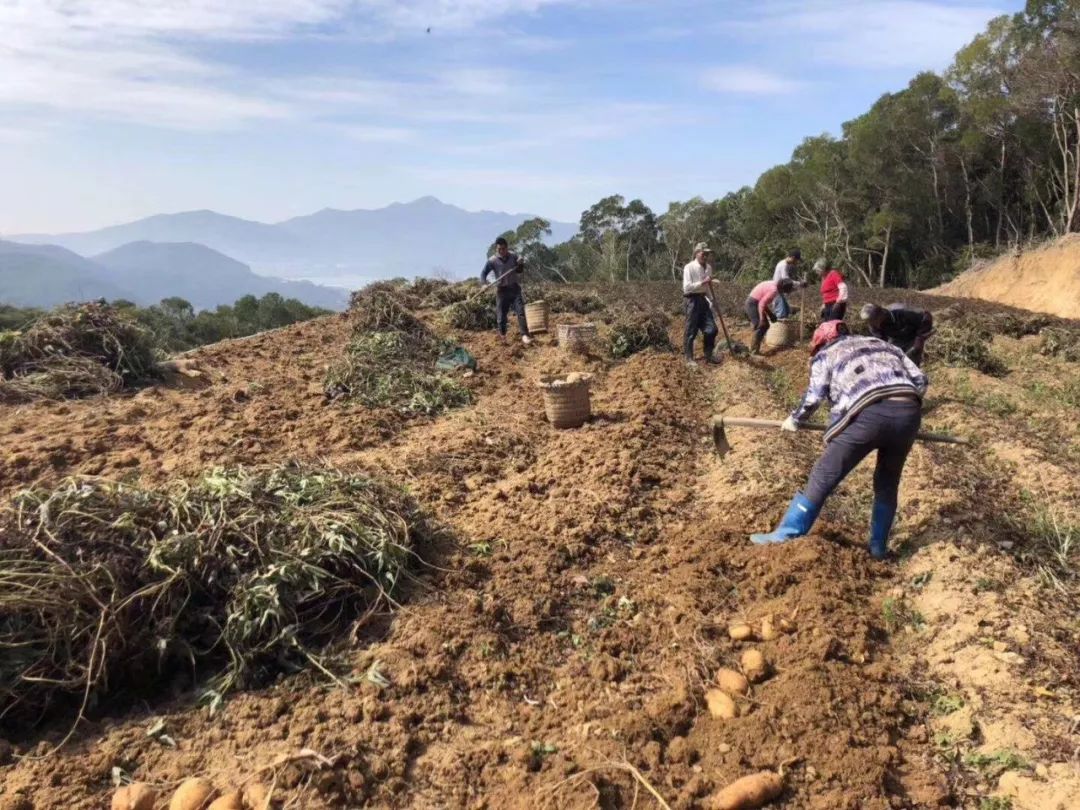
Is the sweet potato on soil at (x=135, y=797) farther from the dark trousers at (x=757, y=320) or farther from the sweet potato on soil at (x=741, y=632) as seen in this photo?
the dark trousers at (x=757, y=320)

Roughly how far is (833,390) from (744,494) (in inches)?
49.2

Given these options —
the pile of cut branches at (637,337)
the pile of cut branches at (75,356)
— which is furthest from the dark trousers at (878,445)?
the pile of cut branches at (75,356)

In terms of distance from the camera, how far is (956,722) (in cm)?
286

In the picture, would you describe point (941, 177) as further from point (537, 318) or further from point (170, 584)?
point (170, 584)

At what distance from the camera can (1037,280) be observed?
1691cm

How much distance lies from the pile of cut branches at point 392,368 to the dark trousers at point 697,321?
284 cm

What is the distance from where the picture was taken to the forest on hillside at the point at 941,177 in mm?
22375

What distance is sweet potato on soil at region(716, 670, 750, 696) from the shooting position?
3.09 meters

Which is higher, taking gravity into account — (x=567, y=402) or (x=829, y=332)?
(x=829, y=332)

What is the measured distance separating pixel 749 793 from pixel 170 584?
2664 millimetres

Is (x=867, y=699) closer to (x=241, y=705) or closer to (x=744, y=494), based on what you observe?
(x=744, y=494)

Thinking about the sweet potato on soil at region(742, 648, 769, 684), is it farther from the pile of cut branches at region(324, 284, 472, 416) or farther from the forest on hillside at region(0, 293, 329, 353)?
the forest on hillside at region(0, 293, 329, 353)

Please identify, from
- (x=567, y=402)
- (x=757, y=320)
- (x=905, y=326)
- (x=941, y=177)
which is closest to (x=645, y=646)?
(x=567, y=402)

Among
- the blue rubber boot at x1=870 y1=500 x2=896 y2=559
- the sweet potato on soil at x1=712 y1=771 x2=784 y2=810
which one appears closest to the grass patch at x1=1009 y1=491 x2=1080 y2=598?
the blue rubber boot at x1=870 y1=500 x2=896 y2=559
